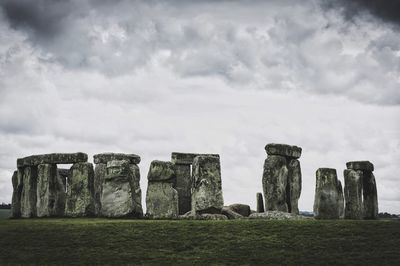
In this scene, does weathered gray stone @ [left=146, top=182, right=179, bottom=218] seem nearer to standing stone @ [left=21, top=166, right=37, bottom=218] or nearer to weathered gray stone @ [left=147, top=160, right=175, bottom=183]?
weathered gray stone @ [left=147, top=160, right=175, bottom=183]

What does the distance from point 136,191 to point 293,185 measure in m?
6.65

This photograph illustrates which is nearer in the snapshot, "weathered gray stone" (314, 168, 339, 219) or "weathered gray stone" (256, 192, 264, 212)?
"weathered gray stone" (314, 168, 339, 219)

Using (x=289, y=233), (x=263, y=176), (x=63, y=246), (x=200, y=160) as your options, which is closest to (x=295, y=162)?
(x=263, y=176)

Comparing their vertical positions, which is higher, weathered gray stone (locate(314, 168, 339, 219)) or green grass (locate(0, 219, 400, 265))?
weathered gray stone (locate(314, 168, 339, 219))

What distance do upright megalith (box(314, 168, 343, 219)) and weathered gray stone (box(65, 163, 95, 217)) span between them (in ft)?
29.5

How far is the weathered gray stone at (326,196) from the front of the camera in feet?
76.9

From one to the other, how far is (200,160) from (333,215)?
5.56m

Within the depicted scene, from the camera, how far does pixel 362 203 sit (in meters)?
25.8

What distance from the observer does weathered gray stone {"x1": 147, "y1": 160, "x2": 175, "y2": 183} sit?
22906mm

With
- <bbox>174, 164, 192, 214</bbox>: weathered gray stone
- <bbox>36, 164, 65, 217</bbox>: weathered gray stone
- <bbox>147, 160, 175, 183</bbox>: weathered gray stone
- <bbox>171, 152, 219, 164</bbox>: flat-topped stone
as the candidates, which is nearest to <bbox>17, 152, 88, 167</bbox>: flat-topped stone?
<bbox>36, 164, 65, 217</bbox>: weathered gray stone

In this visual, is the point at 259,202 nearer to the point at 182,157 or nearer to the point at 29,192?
the point at 182,157

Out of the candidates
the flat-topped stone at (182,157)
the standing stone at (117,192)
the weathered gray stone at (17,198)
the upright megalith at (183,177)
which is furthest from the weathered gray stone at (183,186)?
the weathered gray stone at (17,198)

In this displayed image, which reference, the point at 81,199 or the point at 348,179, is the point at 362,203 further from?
the point at 81,199

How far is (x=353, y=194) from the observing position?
25.1m
